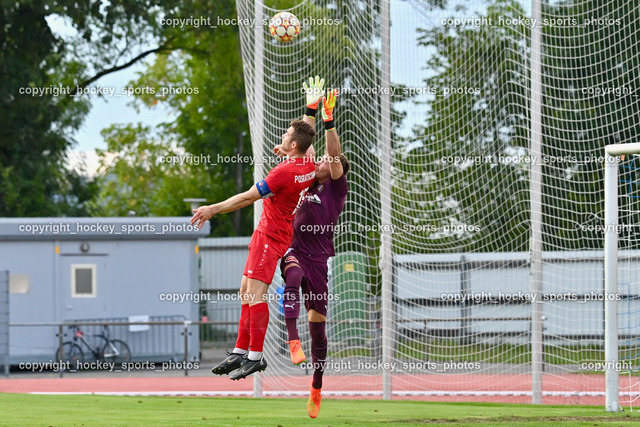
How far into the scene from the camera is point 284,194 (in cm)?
934

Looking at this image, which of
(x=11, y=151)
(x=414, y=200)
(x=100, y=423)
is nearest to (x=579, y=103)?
(x=414, y=200)

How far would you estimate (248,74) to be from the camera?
630 inches

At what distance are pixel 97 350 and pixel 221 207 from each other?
14039mm

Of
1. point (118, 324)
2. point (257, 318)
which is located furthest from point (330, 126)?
point (118, 324)

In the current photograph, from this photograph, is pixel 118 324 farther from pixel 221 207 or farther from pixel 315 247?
pixel 221 207

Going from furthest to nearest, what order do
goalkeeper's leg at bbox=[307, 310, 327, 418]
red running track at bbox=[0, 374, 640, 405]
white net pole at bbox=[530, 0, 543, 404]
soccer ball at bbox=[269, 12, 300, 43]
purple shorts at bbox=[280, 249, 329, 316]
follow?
red running track at bbox=[0, 374, 640, 405], white net pole at bbox=[530, 0, 543, 404], soccer ball at bbox=[269, 12, 300, 43], goalkeeper's leg at bbox=[307, 310, 327, 418], purple shorts at bbox=[280, 249, 329, 316]

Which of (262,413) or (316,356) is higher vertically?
(316,356)

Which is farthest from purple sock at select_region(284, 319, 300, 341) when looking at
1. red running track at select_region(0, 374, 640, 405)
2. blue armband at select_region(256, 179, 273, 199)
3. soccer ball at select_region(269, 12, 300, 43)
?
red running track at select_region(0, 374, 640, 405)

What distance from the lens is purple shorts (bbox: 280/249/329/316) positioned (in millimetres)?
10000

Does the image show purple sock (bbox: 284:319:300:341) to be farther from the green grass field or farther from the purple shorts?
the green grass field

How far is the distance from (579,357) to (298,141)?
12102mm

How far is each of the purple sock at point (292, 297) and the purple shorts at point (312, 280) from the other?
0.15 metres

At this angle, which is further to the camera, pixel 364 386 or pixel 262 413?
pixel 364 386

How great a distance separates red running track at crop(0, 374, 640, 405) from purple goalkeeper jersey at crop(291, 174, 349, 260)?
6130 millimetres
